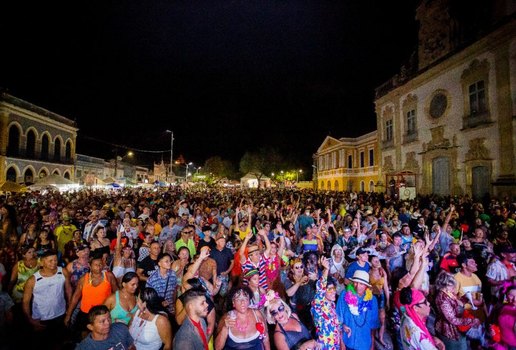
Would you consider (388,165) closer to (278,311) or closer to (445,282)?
(445,282)

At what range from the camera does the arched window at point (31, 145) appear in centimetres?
3081

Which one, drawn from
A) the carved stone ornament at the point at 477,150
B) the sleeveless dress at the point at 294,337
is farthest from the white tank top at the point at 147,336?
the carved stone ornament at the point at 477,150

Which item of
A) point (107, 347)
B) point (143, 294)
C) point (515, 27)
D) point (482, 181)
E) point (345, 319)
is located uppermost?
point (515, 27)

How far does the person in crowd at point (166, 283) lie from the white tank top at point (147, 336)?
1.06 metres

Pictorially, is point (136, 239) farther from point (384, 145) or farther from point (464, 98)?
point (384, 145)

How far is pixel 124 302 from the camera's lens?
3568mm

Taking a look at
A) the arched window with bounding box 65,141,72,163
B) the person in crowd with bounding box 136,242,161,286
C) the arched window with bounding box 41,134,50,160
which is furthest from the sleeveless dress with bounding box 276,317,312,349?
the arched window with bounding box 65,141,72,163

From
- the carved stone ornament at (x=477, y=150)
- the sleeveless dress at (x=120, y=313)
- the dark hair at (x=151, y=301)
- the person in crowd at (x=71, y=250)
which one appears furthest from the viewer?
the carved stone ornament at (x=477, y=150)

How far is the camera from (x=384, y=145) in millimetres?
26938

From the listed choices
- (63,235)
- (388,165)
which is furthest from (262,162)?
(63,235)

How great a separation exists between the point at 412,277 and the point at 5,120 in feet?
114

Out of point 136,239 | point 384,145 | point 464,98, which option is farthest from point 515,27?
point 136,239

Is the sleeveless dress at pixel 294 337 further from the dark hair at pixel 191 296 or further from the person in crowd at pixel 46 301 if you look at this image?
the person in crowd at pixel 46 301

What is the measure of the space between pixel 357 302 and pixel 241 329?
1694 mm
